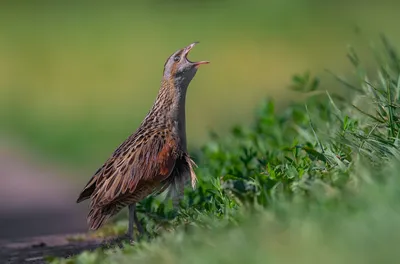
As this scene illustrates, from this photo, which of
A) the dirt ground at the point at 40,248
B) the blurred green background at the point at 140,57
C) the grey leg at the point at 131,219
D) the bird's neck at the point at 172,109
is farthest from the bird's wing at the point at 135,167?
the blurred green background at the point at 140,57

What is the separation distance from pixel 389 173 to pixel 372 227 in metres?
0.88

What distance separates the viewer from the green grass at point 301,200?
457cm

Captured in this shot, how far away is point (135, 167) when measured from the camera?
690 cm

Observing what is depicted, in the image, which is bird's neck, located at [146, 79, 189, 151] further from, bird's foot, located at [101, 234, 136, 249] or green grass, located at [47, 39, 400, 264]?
bird's foot, located at [101, 234, 136, 249]

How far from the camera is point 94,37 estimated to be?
19.8 m

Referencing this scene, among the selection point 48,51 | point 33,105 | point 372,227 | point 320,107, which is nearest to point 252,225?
point 372,227

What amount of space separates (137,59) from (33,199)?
721 centimetres

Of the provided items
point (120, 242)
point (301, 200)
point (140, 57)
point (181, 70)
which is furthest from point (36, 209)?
point (140, 57)

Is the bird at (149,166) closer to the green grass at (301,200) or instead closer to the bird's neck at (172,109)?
the bird's neck at (172,109)


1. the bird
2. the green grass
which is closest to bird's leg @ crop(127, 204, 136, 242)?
the bird

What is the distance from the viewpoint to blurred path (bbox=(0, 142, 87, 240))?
972 cm

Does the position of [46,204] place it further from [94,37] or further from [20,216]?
[94,37]

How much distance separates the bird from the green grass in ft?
0.73

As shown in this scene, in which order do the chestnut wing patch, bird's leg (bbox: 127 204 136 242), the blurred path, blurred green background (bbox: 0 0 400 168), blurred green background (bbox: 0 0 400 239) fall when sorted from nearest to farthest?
1. the chestnut wing patch
2. bird's leg (bbox: 127 204 136 242)
3. the blurred path
4. blurred green background (bbox: 0 0 400 239)
5. blurred green background (bbox: 0 0 400 168)
